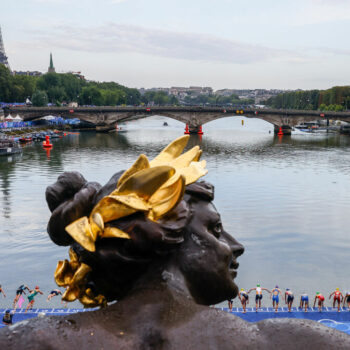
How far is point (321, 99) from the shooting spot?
106 m

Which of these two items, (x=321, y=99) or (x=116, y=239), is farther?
(x=321, y=99)

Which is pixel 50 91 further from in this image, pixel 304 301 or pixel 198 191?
pixel 198 191

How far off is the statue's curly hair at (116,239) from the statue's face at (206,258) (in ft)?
0.16

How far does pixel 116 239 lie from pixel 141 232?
0.43ft

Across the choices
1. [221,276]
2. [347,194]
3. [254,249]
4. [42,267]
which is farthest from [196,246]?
[347,194]

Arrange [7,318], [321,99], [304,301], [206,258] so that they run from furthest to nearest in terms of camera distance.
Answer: [321,99] → [304,301] → [7,318] → [206,258]

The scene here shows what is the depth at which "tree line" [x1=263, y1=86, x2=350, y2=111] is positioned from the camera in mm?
92956

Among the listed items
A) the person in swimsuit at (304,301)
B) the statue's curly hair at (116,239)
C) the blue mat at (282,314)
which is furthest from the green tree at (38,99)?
the statue's curly hair at (116,239)

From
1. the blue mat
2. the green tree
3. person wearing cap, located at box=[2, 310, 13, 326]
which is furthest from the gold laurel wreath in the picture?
the green tree

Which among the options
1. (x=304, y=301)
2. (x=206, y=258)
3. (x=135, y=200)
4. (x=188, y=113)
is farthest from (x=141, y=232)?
(x=188, y=113)

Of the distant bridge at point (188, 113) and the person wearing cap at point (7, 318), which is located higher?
the distant bridge at point (188, 113)

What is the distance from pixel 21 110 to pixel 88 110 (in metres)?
9.58

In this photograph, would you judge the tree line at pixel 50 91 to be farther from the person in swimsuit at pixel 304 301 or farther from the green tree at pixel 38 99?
the person in swimsuit at pixel 304 301

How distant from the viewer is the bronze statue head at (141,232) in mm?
1583
